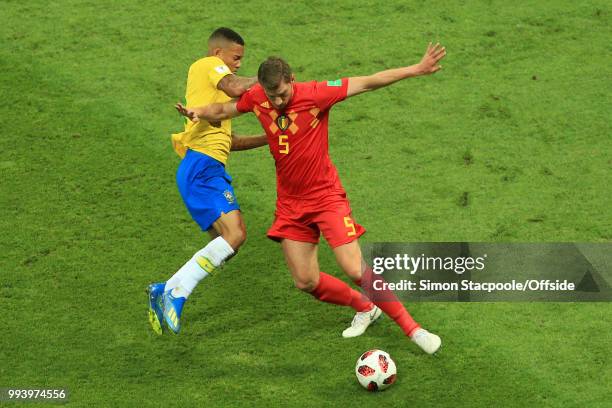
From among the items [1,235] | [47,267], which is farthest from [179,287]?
[1,235]

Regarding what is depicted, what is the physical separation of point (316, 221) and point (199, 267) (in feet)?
3.48

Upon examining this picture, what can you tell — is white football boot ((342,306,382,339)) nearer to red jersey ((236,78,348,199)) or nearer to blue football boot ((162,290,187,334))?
red jersey ((236,78,348,199))

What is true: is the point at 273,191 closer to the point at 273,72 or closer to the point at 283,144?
the point at 283,144

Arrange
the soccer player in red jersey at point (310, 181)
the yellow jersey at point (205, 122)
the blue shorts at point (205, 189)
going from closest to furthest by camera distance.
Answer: the soccer player in red jersey at point (310, 181) → the blue shorts at point (205, 189) → the yellow jersey at point (205, 122)

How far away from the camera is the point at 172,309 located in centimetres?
971

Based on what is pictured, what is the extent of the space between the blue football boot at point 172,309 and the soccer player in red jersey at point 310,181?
922 mm

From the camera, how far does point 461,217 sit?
1130 centimetres

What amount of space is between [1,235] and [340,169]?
131 inches

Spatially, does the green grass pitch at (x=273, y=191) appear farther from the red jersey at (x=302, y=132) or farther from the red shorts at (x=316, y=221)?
the red jersey at (x=302, y=132)

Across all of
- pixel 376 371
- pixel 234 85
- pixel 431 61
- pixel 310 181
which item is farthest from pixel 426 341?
pixel 234 85

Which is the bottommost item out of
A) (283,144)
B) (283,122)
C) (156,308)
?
(156,308)

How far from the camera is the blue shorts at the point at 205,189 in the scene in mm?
9969

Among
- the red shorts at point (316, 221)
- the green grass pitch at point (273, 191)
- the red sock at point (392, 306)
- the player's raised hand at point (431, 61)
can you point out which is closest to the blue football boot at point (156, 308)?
the green grass pitch at point (273, 191)

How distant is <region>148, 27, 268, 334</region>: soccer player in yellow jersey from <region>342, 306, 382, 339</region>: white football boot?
1.12 metres
